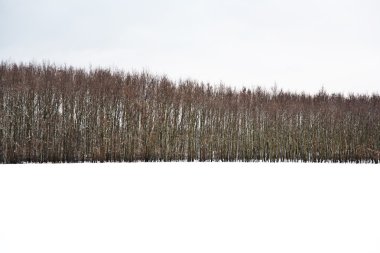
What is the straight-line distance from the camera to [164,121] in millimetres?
18562

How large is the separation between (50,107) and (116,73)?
13.0 ft

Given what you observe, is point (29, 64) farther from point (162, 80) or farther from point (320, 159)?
point (320, 159)
